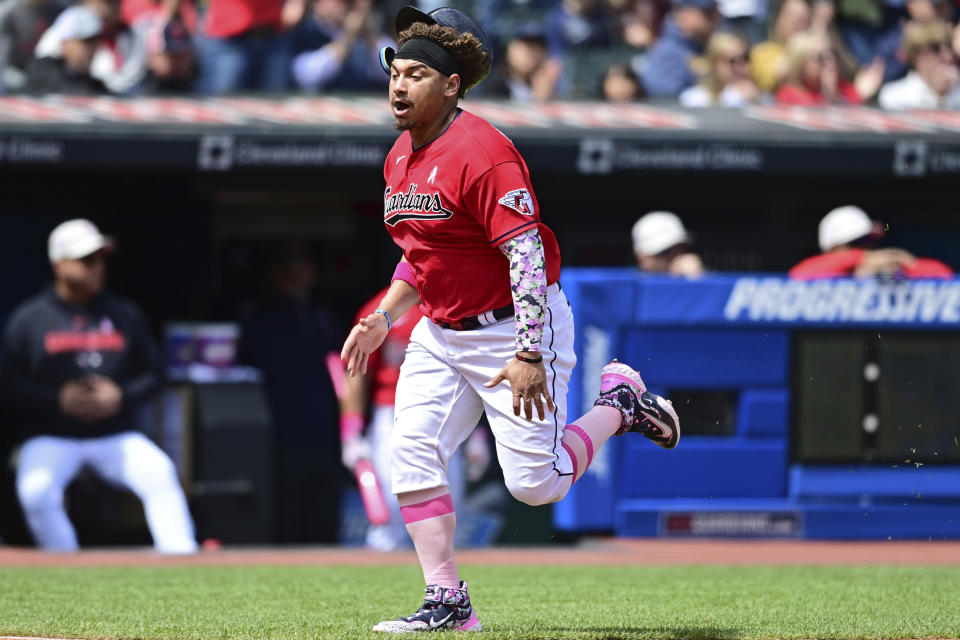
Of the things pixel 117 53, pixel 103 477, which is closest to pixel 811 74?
pixel 117 53

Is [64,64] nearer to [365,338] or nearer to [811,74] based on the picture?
[811,74]

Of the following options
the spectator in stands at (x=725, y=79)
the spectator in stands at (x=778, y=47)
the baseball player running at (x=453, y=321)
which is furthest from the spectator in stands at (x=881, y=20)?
the baseball player running at (x=453, y=321)

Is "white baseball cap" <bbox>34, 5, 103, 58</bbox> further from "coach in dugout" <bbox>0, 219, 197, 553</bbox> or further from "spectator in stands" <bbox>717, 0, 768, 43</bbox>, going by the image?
"spectator in stands" <bbox>717, 0, 768, 43</bbox>

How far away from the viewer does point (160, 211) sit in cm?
937

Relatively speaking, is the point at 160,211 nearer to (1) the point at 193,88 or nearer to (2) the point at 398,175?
(1) the point at 193,88

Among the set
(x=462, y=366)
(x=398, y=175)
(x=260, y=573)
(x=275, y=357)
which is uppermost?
(x=398, y=175)

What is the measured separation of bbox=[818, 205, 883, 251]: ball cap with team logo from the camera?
769cm

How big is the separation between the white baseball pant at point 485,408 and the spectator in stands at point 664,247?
3.59 meters

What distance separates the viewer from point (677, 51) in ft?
32.8

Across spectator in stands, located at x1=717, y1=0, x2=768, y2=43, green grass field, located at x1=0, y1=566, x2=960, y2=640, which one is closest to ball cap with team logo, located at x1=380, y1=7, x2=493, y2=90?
green grass field, located at x1=0, y1=566, x2=960, y2=640

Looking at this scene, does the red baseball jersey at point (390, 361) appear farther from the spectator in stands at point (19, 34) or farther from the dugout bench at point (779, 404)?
the spectator in stands at point (19, 34)

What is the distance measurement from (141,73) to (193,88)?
0.34 m

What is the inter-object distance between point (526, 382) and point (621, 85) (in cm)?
567

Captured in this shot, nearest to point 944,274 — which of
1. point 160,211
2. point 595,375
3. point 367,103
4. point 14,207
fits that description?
point 595,375
